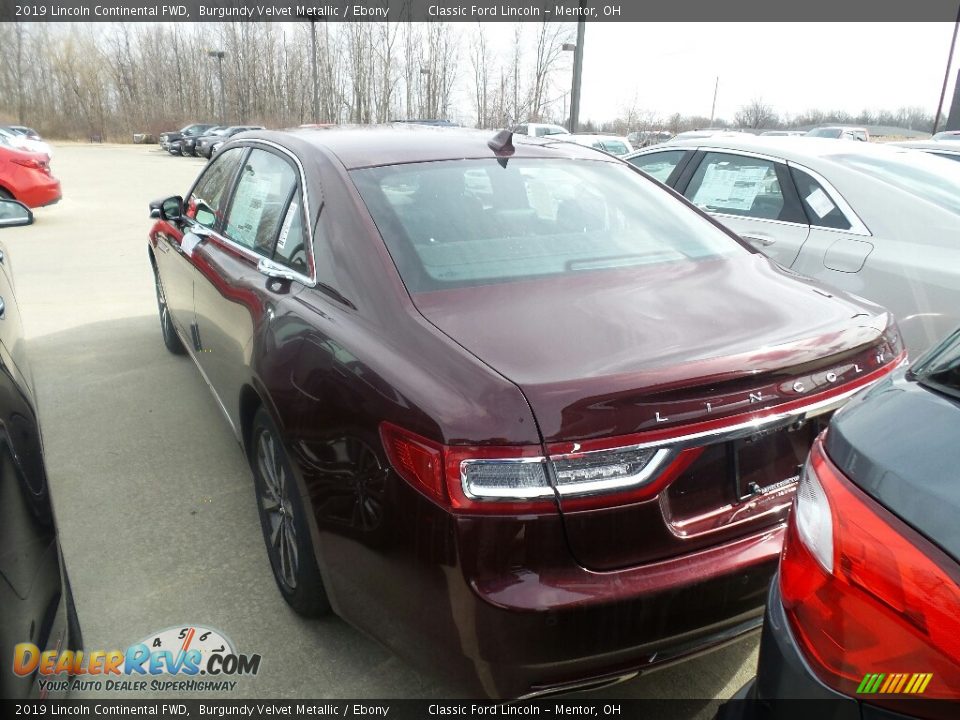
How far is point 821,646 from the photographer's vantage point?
1169 mm

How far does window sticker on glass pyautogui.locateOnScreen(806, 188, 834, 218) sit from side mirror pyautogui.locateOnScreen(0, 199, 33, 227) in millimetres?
4476

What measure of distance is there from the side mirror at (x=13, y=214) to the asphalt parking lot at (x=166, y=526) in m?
1.16

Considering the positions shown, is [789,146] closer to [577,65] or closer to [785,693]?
[785,693]

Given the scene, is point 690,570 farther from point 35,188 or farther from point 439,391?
point 35,188

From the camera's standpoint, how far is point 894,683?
1.03 metres

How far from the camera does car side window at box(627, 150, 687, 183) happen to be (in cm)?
537

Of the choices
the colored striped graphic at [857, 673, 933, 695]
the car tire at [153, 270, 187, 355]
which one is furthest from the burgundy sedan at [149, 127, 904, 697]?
the car tire at [153, 270, 187, 355]

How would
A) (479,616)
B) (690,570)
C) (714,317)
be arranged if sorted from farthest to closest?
(714,317) → (690,570) → (479,616)

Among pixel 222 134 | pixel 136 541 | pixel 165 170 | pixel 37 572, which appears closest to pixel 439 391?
pixel 37 572

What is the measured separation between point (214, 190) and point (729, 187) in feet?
11.0

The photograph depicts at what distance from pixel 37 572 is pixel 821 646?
175 centimetres

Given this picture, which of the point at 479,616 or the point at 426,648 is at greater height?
the point at 479,616

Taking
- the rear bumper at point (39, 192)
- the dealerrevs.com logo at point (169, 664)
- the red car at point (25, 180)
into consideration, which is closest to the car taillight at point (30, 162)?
the red car at point (25, 180)

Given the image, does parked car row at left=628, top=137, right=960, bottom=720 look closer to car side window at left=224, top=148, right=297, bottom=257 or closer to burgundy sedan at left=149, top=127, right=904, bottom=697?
burgundy sedan at left=149, top=127, right=904, bottom=697
